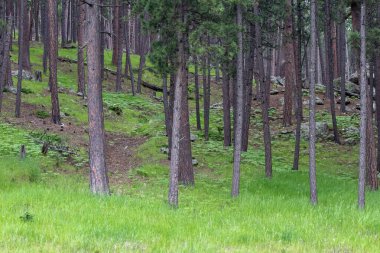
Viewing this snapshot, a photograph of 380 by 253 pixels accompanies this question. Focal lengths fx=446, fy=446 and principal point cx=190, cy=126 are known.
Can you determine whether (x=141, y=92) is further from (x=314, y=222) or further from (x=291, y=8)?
(x=314, y=222)

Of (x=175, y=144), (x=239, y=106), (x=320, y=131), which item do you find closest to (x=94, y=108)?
(x=175, y=144)

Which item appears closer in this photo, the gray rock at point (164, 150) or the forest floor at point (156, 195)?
the forest floor at point (156, 195)

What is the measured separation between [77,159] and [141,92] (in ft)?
68.7

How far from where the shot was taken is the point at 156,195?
14.3m

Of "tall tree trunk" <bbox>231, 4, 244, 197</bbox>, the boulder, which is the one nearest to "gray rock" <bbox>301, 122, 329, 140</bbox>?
the boulder

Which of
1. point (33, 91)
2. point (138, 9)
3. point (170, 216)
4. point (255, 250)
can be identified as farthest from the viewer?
point (33, 91)

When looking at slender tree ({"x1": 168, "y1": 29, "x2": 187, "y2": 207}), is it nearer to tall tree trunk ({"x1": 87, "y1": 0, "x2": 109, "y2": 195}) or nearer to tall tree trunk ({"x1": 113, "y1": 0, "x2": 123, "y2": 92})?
tall tree trunk ({"x1": 87, "y1": 0, "x2": 109, "y2": 195})

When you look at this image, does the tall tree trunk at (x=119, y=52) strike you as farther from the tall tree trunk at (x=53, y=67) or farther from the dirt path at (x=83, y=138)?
the dirt path at (x=83, y=138)

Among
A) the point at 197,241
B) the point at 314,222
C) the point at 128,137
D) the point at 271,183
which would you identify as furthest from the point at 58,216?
the point at 128,137

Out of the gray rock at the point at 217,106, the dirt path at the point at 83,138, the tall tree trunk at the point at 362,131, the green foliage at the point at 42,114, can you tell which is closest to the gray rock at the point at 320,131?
the dirt path at the point at 83,138

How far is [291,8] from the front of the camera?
19859 millimetres

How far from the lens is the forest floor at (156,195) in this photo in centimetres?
776

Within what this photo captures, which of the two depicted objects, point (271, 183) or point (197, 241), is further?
point (271, 183)

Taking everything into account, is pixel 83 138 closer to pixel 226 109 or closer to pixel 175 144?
pixel 226 109
